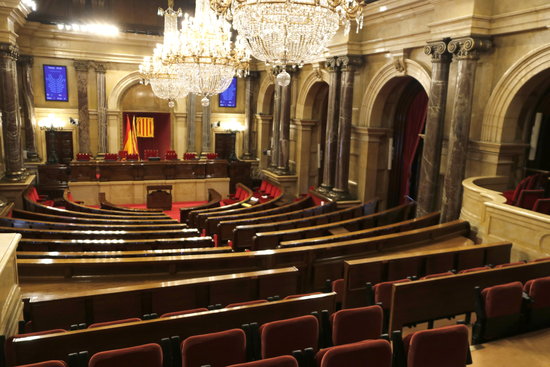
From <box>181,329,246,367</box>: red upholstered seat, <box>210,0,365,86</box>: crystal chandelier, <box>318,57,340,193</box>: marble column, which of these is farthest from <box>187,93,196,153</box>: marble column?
<box>181,329,246,367</box>: red upholstered seat

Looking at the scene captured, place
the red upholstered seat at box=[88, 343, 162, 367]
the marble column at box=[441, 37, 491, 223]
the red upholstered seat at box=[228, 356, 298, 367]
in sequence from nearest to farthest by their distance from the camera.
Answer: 1. the red upholstered seat at box=[228, 356, 298, 367]
2. the red upholstered seat at box=[88, 343, 162, 367]
3. the marble column at box=[441, 37, 491, 223]

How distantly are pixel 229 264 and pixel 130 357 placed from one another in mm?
2657

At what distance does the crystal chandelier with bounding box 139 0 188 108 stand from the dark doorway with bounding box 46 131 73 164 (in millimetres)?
6106

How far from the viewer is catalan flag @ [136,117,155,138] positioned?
18.3 m

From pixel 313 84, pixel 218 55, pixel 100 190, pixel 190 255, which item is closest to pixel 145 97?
pixel 100 190

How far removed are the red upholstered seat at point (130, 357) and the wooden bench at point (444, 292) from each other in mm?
2099

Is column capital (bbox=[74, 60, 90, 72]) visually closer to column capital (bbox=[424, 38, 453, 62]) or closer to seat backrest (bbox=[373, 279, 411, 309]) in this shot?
column capital (bbox=[424, 38, 453, 62])

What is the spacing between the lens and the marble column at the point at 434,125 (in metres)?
8.19

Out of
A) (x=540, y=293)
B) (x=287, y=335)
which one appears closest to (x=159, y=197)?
(x=287, y=335)

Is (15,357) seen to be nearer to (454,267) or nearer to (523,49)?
(454,267)

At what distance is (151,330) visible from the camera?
10.7 feet

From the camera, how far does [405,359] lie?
298 centimetres

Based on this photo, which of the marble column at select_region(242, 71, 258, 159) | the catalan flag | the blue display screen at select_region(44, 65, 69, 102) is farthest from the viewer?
the catalan flag


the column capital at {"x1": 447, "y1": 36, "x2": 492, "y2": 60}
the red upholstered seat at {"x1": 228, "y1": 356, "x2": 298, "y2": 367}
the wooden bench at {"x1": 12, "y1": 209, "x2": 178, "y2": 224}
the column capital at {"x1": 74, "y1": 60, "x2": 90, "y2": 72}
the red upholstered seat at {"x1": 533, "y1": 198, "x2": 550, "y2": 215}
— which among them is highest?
the column capital at {"x1": 74, "y1": 60, "x2": 90, "y2": 72}
